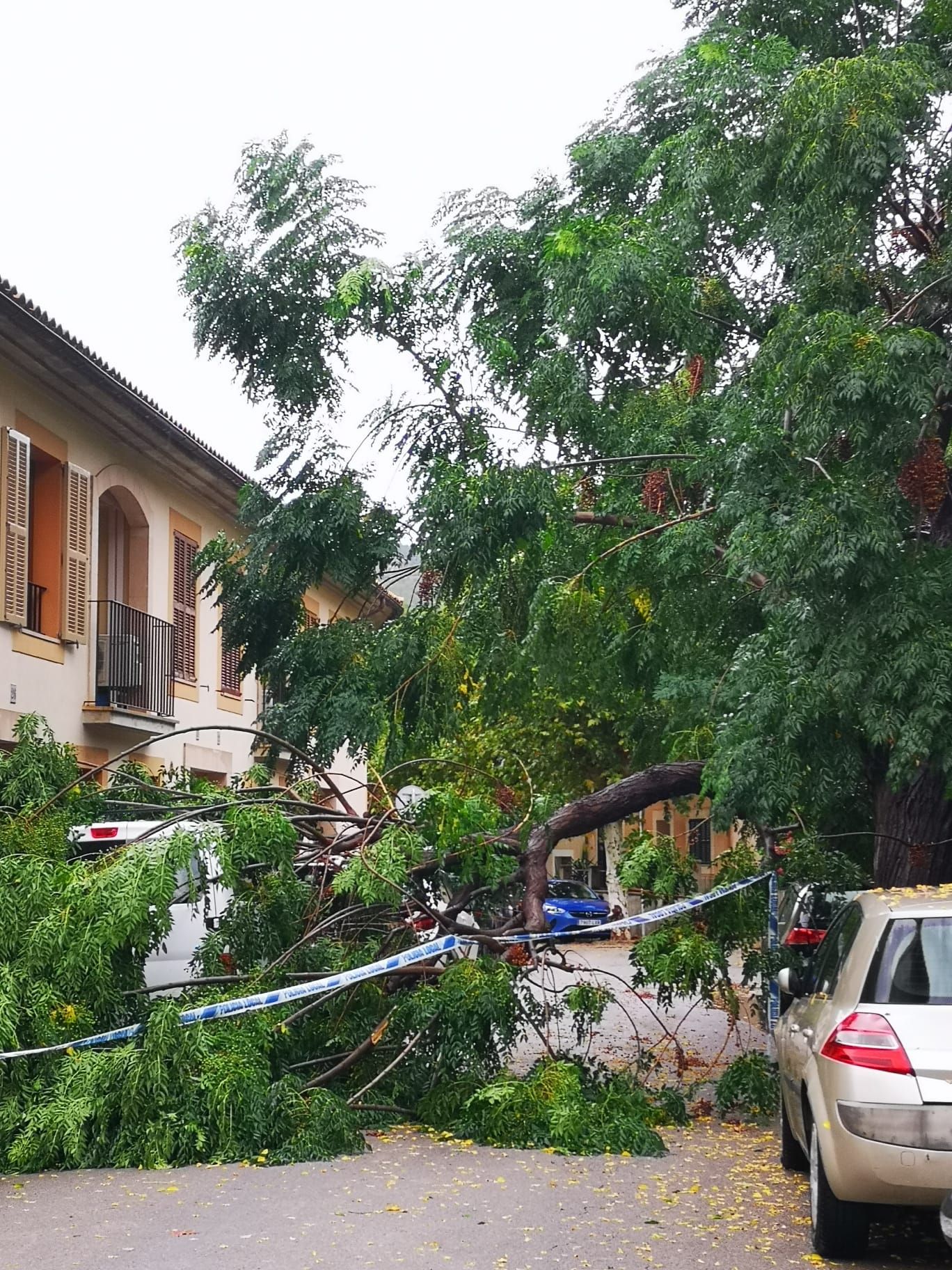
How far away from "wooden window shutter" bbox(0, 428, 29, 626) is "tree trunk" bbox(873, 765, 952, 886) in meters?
10.3

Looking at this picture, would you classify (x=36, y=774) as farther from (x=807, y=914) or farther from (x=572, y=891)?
(x=572, y=891)

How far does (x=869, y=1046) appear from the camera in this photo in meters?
6.33

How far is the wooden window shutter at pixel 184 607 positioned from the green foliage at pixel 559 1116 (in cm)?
1486

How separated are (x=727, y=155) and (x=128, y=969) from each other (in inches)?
288

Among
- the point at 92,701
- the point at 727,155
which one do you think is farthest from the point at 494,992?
the point at 92,701

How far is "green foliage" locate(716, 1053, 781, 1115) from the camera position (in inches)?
428

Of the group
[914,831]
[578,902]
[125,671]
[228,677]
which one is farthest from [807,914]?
[578,902]

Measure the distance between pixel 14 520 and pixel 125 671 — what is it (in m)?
3.33

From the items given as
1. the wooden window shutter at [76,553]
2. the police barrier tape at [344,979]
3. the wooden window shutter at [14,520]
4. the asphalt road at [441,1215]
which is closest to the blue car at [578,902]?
the wooden window shutter at [76,553]

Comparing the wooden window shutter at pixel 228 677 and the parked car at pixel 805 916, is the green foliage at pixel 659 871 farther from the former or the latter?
the wooden window shutter at pixel 228 677

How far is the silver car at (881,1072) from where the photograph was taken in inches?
241

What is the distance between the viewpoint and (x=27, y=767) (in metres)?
11.2

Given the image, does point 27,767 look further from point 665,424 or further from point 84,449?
point 84,449

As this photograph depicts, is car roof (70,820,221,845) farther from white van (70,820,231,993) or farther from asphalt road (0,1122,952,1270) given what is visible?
asphalt road (0,1122,952,1270)
